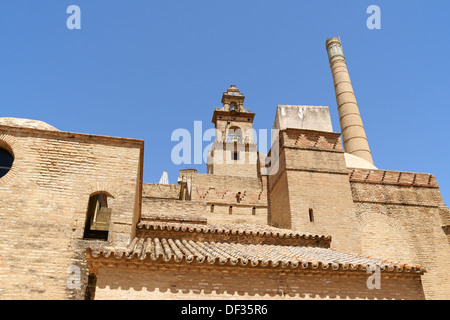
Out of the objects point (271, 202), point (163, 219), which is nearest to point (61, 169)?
point (163, 219)

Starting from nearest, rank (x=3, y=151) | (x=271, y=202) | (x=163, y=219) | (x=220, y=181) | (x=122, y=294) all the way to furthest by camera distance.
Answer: (x=122, y=294), (x=3, y=151), (x=163, y=219), (x=271, y=202), (x=220, y=181)

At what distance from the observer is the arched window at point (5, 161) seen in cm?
705

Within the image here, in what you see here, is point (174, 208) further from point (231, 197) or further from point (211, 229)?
point (231, 197)

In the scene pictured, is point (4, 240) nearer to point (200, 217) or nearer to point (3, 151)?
point (3, 151)

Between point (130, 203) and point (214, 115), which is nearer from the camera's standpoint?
point (130, 203)

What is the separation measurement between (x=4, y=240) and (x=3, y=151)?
7.01 ft

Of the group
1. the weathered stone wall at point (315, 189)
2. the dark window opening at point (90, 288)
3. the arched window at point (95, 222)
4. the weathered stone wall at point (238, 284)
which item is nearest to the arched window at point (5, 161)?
the arched window at point (95, 222)

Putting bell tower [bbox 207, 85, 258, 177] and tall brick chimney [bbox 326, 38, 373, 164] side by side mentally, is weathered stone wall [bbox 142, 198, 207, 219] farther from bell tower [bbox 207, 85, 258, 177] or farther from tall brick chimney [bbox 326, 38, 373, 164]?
tall brick chimney [bbox 326, 38, 373, 164]

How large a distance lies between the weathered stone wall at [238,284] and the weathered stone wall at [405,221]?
15.7 ft

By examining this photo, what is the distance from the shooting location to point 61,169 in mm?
6945

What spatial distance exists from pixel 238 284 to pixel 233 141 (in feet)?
61.6

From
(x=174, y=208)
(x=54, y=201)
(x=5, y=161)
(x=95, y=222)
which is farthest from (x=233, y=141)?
(x=54, y=201)

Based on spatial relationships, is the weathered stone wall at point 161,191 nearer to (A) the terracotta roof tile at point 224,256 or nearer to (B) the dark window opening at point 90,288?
(A) the terracotta roof tile at point 224,256

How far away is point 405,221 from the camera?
11.8 meters
